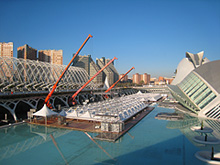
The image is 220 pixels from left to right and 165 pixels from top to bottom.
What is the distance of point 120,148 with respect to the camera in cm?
1294

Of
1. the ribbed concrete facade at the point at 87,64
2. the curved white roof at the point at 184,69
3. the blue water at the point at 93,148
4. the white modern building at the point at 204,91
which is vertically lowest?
the blue water at the point at 93,148

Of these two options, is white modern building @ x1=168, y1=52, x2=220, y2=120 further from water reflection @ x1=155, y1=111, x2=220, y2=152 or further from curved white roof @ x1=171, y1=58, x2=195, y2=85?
curved white roof @ x1=171, y1=58, x2=195, y2=85

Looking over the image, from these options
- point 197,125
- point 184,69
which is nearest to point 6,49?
point 184,69

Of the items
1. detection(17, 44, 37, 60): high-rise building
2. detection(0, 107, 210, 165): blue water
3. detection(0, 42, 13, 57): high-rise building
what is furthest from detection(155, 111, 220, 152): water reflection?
detection(17, 44, 37, 60): high-rise building

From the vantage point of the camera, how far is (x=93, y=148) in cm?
1293

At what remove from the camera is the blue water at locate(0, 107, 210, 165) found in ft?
36.7

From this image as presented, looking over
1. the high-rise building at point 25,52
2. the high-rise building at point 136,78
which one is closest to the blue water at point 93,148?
the high-rise building at point 25,52

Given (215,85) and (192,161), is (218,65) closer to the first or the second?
(215,85)

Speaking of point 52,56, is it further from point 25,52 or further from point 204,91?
point 204,91

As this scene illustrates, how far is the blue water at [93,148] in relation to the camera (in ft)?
36.7

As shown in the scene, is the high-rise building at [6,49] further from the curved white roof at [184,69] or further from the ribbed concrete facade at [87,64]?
the curved white roof at [184,69]

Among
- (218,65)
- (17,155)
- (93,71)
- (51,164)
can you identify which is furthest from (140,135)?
(93,71)

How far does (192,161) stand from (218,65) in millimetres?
19550

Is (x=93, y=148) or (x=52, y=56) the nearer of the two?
(x=93, y=148)
